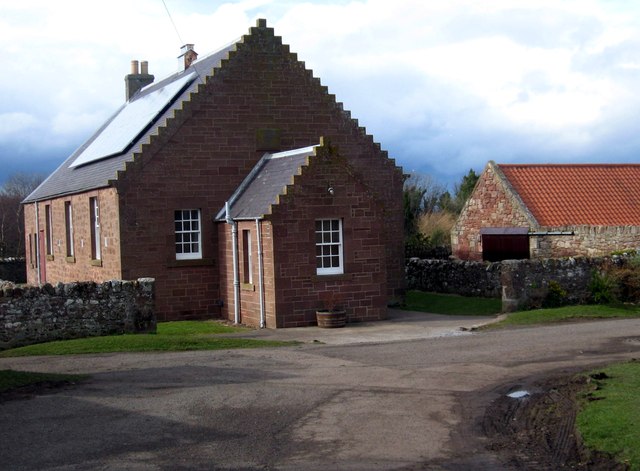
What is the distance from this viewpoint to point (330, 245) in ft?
82.5

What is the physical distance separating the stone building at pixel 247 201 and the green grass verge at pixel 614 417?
38.3 ft

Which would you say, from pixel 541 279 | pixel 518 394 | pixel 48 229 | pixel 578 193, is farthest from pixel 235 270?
pixel 578 193

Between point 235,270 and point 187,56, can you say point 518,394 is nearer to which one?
point 235,270

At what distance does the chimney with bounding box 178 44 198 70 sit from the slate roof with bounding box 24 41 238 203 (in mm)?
518

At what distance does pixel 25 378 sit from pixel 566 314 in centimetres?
1515

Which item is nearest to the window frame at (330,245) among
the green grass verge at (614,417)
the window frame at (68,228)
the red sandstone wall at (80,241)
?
the red sandstone wall at (80,241)

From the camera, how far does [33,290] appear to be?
21.2 metres

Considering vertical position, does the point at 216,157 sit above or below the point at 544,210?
above

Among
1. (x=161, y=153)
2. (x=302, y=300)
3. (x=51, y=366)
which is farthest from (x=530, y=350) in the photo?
(x=161, y=153)

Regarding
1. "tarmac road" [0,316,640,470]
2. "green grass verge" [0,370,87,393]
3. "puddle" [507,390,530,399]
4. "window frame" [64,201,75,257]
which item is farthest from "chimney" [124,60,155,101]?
"puddle" [507,390,530,399]

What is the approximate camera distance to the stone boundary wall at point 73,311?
21.0 meters

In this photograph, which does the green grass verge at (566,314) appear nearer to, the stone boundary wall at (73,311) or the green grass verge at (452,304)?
the green grass verge at (452,304)

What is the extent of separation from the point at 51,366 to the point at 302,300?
29.0ft

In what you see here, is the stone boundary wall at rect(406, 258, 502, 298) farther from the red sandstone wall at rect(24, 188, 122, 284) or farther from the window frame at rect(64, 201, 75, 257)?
the window frame at rect(64, 201, 75, 257)
